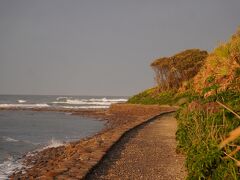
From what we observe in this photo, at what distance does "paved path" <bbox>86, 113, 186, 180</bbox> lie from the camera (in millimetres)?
7467

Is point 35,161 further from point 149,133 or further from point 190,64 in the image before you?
point 190,64

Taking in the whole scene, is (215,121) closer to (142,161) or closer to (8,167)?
(142,161)

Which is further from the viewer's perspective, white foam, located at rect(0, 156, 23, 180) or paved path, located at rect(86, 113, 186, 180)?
white foam, located at rect(0, 156, 23, 180)

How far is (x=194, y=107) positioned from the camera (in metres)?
8.80

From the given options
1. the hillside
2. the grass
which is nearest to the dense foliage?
the hillside

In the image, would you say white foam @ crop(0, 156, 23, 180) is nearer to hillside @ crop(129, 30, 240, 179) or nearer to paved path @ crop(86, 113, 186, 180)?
paved path @ crop(86, 113, 186, 180)

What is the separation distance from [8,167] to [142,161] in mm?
5538

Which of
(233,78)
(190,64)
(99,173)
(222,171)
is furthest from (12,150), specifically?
(190,64)

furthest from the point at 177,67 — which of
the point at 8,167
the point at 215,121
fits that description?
the point at 215,121

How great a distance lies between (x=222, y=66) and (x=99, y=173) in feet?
17.7

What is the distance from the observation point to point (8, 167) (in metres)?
12.1

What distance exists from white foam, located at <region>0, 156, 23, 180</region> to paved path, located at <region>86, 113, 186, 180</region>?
11.2 ft

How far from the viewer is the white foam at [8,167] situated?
427 inches

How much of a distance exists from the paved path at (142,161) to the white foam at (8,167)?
342 centimetres
